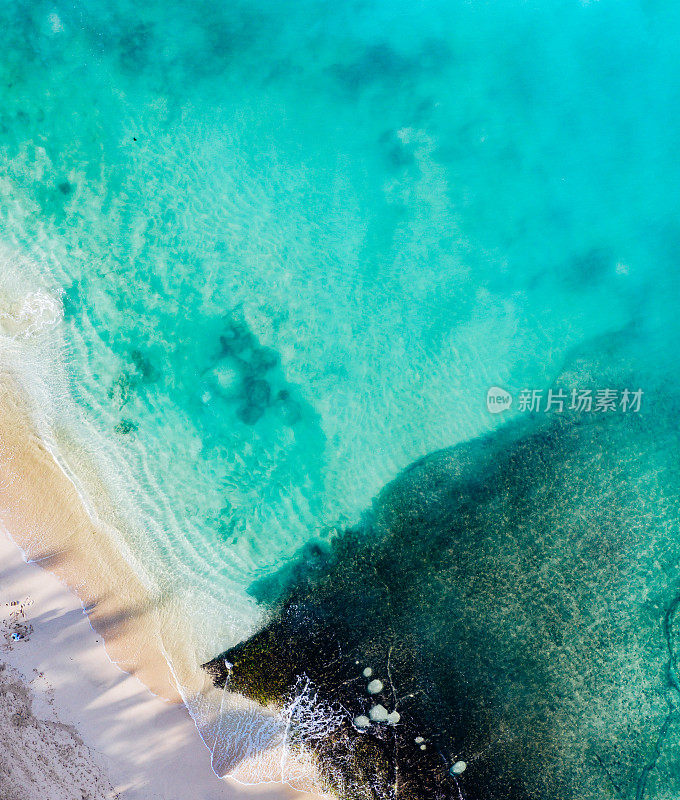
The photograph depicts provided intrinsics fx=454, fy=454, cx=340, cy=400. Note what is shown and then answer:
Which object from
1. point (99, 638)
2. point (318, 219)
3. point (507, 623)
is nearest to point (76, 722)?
point (99, 638)

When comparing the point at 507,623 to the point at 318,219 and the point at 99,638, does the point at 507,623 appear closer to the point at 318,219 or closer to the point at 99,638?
the point at 99,638

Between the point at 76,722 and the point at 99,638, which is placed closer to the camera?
the point at 76,722

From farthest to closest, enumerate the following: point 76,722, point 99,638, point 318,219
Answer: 1. point 318,219
2. point 99,638
3. point 76,722

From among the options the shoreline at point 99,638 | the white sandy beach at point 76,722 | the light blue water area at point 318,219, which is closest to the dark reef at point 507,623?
the light blue water area at point 318,219

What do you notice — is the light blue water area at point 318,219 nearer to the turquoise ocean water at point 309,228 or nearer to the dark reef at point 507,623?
the turquoise ocean water at point 309,228

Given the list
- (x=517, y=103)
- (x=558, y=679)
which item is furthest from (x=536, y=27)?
(x=558, y=679)

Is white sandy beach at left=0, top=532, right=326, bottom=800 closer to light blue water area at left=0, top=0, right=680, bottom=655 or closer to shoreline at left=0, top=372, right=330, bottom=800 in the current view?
shoreline at left=0, top=372, right=330, bottom=800
